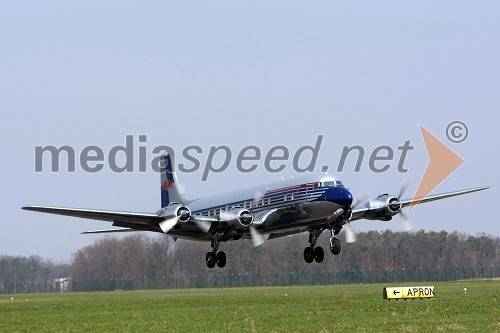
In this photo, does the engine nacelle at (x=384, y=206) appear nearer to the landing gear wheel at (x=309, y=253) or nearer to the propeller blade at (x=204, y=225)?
the landing gear wheel at (x=309, y=253)

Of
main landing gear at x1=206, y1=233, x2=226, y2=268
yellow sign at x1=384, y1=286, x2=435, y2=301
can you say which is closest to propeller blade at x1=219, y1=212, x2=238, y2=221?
main landing gear at x1=206, y1=233, x2=226, y2=268

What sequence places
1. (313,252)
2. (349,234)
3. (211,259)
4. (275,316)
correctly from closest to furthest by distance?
(275,316) < (349,234) < (313,252) < (211,259)

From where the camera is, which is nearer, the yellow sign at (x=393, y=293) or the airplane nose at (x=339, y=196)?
the airplane nose at (x=339, y=196)

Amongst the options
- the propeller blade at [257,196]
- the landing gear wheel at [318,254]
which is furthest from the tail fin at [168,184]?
the landing gear wheel at [318,254]

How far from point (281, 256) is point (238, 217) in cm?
6366

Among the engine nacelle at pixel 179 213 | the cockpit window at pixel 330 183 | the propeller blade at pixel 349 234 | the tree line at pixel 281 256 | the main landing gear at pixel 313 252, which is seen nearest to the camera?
the cockpit window at pixel 330 183

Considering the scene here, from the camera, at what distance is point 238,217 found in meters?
52.8

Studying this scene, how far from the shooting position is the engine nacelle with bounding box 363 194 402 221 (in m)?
54.3

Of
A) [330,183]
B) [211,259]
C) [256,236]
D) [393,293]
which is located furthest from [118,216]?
[393,293]

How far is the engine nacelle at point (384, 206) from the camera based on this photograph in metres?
54.3

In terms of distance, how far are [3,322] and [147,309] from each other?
12016 millimetres

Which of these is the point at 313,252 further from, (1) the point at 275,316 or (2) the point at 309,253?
(1) the point at 275,316

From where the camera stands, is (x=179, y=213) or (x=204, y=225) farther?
(x=204, y=225)

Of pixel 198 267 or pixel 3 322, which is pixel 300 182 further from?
pixel 198 267
